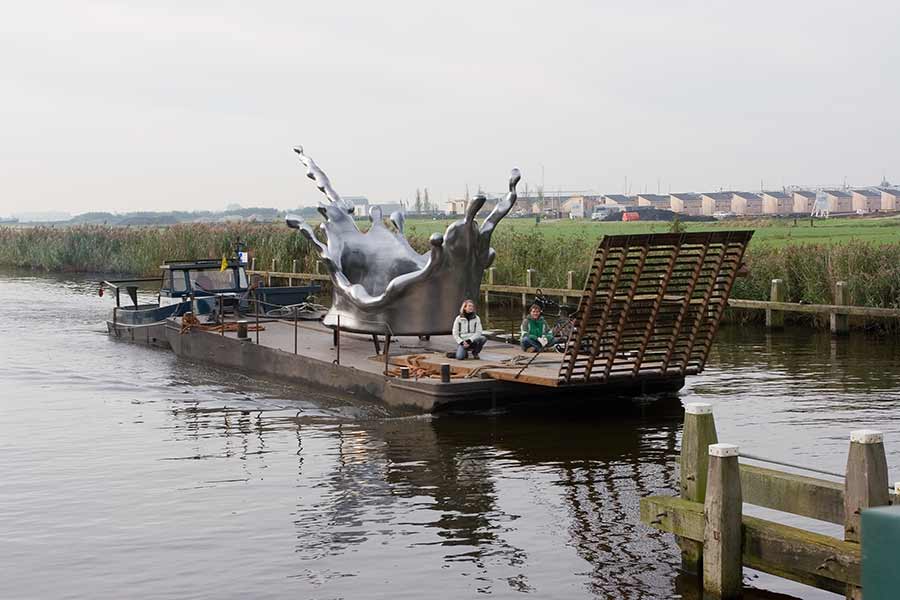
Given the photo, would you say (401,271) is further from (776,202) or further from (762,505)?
(776,202)

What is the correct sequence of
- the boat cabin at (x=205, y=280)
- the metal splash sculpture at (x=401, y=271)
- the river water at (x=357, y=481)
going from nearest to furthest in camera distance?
the river water at (x=357, y=481)
the metal splash sculpture at (x=401, y=271)
the boat cabin at (x=205, y=280)

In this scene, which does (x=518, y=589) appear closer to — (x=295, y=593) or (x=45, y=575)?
(x=295, y=593)

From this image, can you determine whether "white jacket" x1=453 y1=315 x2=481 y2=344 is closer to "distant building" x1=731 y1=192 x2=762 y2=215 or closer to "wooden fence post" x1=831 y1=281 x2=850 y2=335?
"wooden fence post" x1=831 y1=281 x2=850 y2=335

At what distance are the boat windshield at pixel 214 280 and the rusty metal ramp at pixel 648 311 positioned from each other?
15.0 meters

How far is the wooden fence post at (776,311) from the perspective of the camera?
31.5 m

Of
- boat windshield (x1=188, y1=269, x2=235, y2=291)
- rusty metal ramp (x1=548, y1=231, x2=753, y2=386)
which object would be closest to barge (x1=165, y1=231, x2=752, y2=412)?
rusty metal ramp (x1=548, y1=231, x2=753, y2=386)

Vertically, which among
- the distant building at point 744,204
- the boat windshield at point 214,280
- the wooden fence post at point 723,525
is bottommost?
the wooden fence post at point 723,525

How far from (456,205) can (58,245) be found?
11212cm

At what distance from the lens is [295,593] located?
438 inches

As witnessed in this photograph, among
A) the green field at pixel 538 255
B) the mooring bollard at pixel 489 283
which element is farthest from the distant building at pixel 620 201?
the mooring bollard at pixel 489 283

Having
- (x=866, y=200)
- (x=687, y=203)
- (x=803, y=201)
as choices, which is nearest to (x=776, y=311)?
(x=803, y=201)

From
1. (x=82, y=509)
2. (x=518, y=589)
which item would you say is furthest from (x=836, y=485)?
(x=82, y=509)

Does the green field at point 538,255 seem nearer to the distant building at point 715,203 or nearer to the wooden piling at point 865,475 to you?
the wooden piling at point 865,475

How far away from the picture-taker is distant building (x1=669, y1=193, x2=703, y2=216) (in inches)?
7391
